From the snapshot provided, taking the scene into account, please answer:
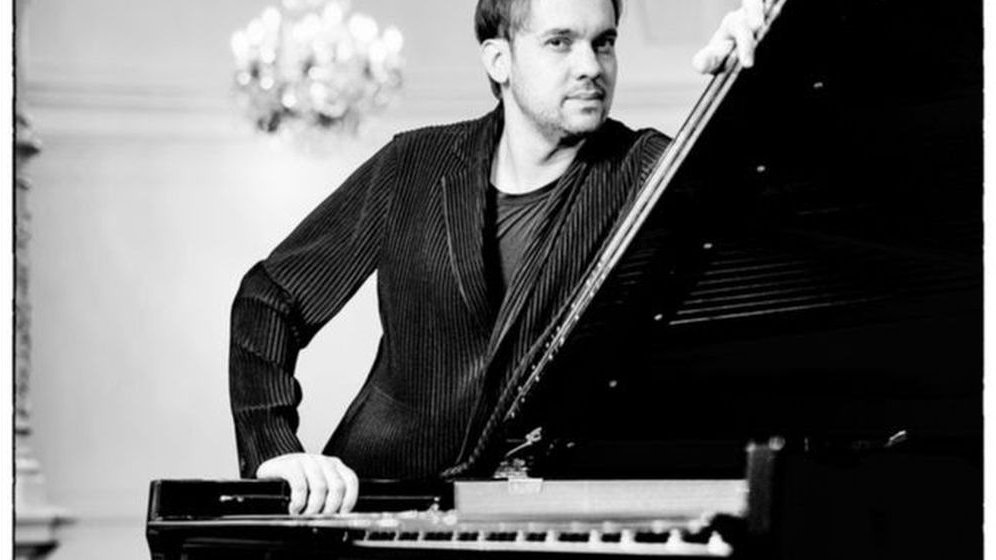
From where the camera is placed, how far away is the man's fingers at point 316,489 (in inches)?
95.3

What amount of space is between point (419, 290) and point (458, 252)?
0.12 metres

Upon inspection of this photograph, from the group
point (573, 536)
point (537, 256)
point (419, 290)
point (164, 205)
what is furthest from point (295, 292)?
point (573, 536)

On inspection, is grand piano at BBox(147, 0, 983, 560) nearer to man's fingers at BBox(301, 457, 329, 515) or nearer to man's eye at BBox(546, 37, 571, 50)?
man's fingers at BBox(301, 457, 329, 515)

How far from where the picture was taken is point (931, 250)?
2.35 m

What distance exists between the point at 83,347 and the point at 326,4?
945 mm

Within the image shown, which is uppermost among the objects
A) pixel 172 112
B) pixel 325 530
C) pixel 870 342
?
pixel 172 112

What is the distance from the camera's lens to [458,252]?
9.87 feet

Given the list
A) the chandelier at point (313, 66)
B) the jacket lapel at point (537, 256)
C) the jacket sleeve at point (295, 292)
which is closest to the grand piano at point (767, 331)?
the jacket lapel at point (537, 256)

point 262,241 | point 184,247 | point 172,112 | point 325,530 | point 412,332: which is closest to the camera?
point 325,530

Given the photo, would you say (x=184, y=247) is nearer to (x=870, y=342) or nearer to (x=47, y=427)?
(x=47, y=427)

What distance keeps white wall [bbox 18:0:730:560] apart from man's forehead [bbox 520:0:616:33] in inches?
4.3

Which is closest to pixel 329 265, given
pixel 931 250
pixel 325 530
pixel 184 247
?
pixel 184 247

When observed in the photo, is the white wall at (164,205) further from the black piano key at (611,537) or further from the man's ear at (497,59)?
the black piano key at (611,537)

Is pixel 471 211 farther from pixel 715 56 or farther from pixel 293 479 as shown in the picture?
pixel 715 56
